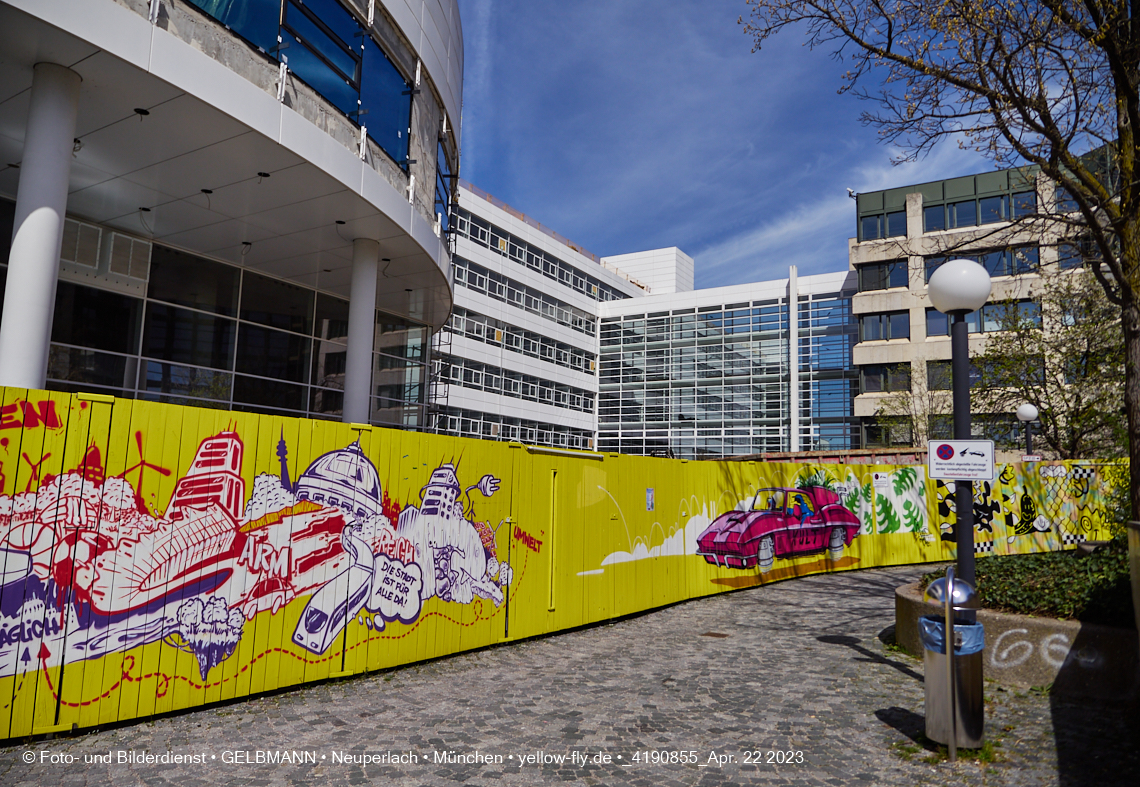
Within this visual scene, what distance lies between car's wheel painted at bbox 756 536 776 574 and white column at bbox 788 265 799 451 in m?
38.9

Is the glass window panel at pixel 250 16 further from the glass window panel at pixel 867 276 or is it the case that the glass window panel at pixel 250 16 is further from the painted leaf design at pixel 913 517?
the glass window panel at pixel 867 276

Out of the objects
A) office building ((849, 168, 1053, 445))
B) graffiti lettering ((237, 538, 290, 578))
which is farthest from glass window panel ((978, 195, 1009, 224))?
graffiti lettering ((237, 538, 290, 578))

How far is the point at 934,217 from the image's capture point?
43.5 m

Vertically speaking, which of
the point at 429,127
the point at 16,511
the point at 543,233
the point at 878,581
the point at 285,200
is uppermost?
the point at 543,233

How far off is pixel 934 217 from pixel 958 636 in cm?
4435

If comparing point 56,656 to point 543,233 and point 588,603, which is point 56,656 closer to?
point 588,603

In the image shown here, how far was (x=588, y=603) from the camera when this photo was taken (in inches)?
380

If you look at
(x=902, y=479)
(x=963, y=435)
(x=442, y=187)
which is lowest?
(x=902, y=479)

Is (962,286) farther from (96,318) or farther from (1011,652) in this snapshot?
(96,318)

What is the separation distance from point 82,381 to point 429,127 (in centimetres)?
806

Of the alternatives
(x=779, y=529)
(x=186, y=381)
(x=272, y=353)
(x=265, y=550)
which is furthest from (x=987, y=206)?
(x=265, y=550)

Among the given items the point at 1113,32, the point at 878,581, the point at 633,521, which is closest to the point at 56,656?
Answer: the point at 633,521

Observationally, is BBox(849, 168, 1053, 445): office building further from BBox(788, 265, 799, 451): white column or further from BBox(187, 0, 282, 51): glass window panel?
BBox(187, 0, 282, 51): glass window panel

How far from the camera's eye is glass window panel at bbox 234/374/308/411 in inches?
601
